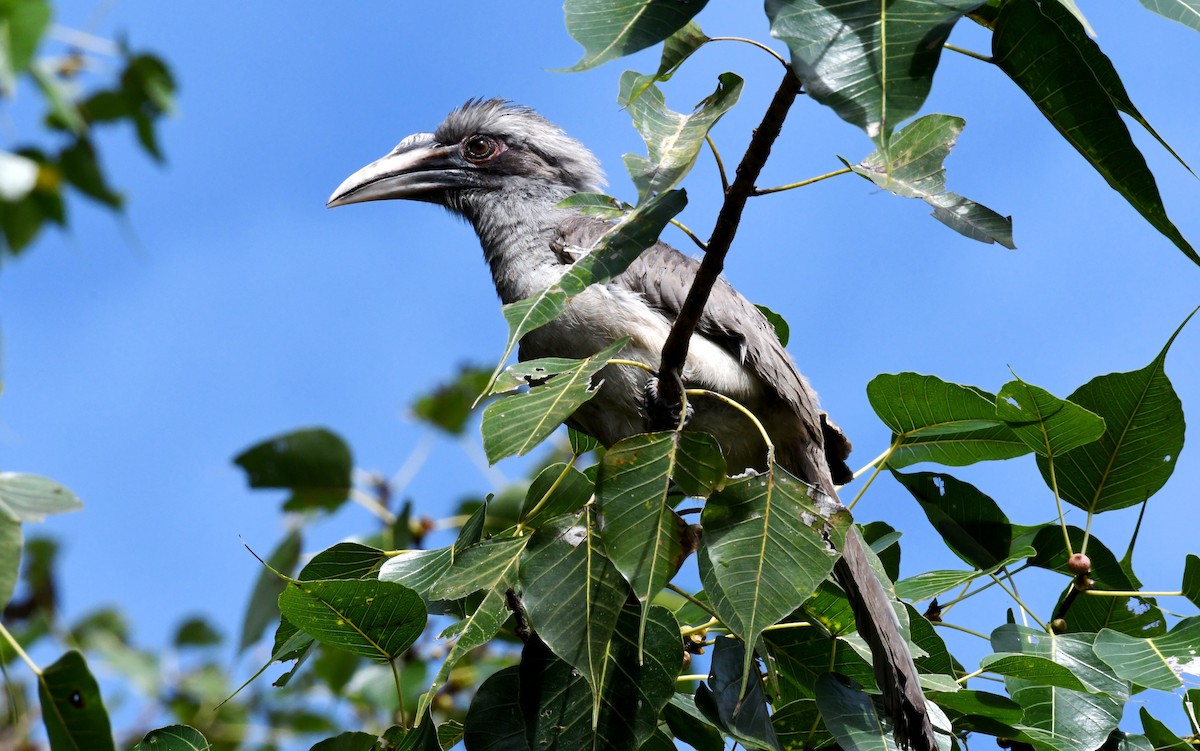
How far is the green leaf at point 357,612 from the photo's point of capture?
8.27 feet

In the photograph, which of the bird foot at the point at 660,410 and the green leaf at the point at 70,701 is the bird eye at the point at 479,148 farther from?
the green leaf at the point at 70,701

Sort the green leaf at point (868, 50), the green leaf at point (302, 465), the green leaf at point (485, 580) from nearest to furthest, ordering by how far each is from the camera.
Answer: the green leaf at point (868, 50)
the green leaf at point (485, 580)
the green leaf at point (302, 465)

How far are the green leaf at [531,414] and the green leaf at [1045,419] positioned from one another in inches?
56.5

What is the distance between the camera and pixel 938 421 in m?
3.44

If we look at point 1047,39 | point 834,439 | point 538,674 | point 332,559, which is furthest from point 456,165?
point 1047,39

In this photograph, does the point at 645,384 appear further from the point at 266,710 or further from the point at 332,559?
the point at 266,710

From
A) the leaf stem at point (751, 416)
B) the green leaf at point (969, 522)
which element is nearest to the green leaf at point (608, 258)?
the leaf stem at point (751, 416)

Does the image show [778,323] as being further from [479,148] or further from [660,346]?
[479,148]

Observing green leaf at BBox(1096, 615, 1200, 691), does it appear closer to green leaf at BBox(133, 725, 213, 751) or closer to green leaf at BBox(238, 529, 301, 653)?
green leaf at BBox(133, 725, 213, 751)

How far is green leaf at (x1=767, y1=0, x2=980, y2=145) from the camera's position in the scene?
5.73 feet

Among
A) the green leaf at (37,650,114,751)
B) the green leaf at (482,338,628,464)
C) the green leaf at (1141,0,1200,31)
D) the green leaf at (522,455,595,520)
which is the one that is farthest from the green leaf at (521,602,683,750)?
the green leaf at (1141,0,1200,31)

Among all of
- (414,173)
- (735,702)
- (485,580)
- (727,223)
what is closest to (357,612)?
(485,580)

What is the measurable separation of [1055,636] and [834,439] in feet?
4.42

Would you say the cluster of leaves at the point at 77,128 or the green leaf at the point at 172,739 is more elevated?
the cluster of leaves at the point at 77,128
